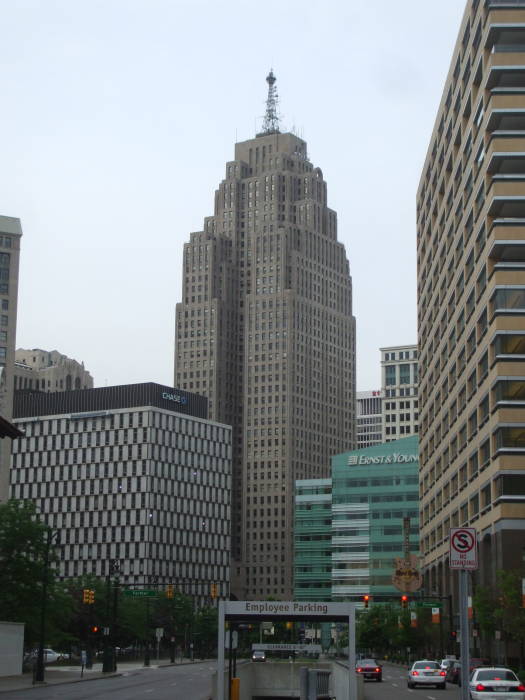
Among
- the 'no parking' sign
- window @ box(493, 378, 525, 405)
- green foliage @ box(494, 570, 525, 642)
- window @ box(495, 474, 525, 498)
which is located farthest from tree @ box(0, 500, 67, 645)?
the 'no parking' sign

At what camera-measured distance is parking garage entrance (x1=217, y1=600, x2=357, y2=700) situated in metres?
34.7

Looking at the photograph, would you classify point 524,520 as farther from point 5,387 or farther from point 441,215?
point 5,387

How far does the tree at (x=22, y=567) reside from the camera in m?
80.6

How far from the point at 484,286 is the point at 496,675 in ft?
196

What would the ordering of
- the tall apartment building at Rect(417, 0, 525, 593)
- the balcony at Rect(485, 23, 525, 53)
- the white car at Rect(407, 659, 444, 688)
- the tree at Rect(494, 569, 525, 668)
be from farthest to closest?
the balcony at Rect(485, 23, 525, 53), the tall apartment building at Rect(417, 0, 525, 593), the tree at Rect(494, 569, 525, 668), the white car at Rect(407, 659, 444, 688)

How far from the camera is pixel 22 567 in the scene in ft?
265

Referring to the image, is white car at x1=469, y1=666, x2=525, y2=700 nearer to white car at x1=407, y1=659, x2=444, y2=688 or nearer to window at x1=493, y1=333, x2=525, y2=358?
white car at x1=407, y1=659, x2=444, y2=688

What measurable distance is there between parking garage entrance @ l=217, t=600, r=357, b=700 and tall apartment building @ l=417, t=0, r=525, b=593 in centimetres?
5323

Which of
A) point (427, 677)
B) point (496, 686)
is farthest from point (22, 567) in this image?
point (496, 686)

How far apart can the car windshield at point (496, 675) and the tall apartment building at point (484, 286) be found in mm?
45842

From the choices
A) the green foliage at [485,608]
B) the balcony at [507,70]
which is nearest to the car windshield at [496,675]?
the green foliage at [485,608]

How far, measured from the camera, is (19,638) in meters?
73.6

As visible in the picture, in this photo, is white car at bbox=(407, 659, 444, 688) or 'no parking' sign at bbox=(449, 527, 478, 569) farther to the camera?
white car at bbox=(407, 659, 444, 688)

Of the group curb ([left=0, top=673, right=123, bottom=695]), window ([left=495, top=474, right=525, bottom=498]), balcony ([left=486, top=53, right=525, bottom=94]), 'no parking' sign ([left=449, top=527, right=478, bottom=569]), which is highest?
balcony ([left=486, top=53, right=525, bottom=94])
